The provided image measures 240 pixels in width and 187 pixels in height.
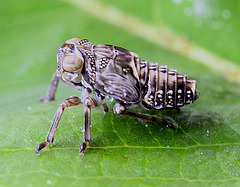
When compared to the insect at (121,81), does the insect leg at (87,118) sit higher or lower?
lower

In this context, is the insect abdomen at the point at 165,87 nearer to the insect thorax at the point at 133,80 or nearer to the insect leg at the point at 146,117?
the insect thorax at the point at 133,80

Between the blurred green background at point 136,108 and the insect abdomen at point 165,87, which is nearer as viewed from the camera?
the blurred green background at point 136,108

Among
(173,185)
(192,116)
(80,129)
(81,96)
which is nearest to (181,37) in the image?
(192,116)

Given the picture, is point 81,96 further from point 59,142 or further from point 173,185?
point 173,185

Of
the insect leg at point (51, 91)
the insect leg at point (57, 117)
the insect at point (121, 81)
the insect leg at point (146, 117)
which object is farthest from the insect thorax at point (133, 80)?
the insect leg at point (51, 91)

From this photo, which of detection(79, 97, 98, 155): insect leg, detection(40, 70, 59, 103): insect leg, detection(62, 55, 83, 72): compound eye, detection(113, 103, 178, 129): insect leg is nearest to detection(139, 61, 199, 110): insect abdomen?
detection(113, 103, 178, 129): insect leg

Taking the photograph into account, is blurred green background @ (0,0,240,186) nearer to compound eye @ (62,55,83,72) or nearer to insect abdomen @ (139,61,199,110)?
insect abdomen @ (139,61,199,110)
